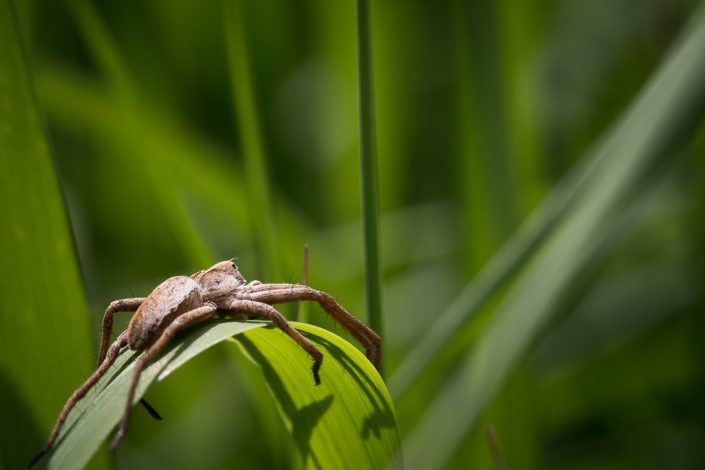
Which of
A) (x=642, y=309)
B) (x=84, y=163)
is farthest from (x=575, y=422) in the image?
(x=84, y=163)

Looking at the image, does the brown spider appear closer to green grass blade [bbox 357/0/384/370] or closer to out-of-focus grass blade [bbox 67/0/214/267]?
green grass blade [bbox 357/0/384/370]

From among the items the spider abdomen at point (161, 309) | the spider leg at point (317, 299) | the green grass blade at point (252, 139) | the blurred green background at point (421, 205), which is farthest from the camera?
the green grass blade at point (252, 139)

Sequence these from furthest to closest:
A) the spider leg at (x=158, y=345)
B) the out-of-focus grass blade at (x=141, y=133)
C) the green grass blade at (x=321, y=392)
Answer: the out-of-focus grass blade at (x=141, y=133)
the green grass blade at (x=321, y=392)
the spider leg at (x=158, y=345)

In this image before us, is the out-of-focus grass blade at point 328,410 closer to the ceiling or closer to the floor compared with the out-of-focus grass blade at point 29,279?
closer to the floor

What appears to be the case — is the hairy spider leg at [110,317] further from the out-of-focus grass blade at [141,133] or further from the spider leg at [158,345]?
the out-of-focus grass blade at [141,133]

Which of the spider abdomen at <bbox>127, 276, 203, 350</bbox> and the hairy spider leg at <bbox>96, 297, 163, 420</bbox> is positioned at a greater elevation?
the spider abdomen at <bbox>127, 276, 203, 350</bbox>

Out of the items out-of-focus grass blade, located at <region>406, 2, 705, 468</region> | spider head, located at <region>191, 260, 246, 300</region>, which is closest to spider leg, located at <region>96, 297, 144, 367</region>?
spider head, located at <region>191, 260, 246, 300</region>

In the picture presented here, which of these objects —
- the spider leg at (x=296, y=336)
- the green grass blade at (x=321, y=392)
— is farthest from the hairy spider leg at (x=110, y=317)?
the spider leg at (x=296, y=336)
